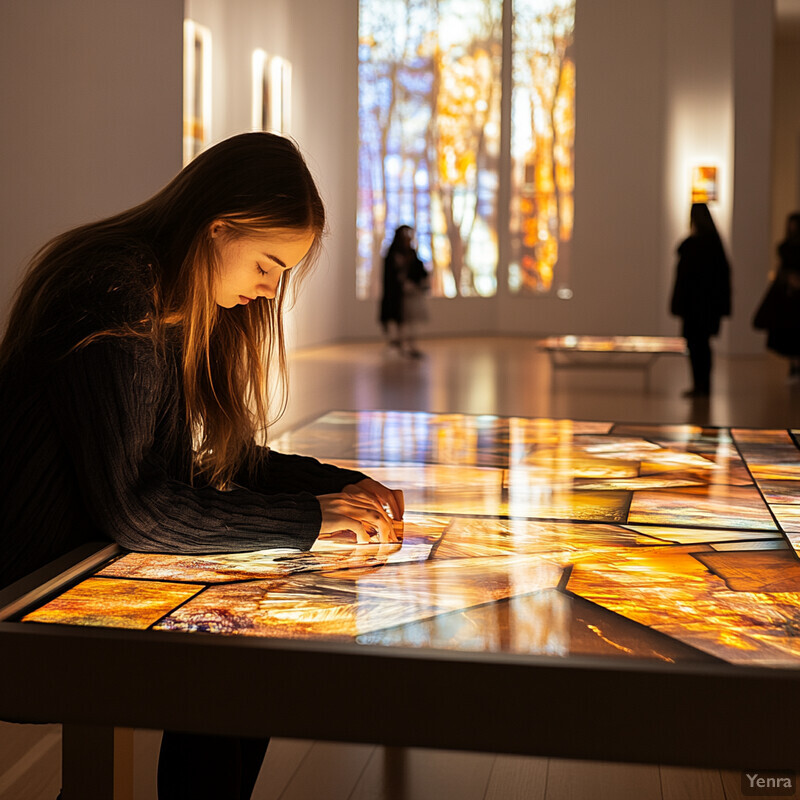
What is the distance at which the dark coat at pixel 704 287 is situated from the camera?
32.4ft

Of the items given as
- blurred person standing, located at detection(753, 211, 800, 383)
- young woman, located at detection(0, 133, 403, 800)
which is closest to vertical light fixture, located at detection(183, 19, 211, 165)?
blurred person standing, located at detection(753, 211, 800, 383)

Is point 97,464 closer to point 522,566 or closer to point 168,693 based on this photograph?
point 168,693

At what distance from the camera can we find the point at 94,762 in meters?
1.37

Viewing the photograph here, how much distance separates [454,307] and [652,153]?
3.92 m

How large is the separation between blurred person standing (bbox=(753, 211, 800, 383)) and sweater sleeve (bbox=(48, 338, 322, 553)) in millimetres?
10175

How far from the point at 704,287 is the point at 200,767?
8.88 m

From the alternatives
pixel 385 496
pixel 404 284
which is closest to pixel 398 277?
pixel 404 284

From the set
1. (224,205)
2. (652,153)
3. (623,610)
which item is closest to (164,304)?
(224,205)

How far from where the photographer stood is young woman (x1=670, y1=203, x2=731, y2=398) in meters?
9.80

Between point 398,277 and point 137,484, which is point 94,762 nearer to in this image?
point 137,484

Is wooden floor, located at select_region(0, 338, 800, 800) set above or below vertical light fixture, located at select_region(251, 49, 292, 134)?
below

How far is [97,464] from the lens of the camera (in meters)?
1.54

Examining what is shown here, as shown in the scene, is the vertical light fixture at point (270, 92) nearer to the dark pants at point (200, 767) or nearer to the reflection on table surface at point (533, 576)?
the reflection on table surface at point (533, 576)

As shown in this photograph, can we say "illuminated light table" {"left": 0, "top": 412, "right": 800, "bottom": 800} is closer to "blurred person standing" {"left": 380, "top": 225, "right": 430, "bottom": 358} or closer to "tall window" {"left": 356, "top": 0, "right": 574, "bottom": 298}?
"blurred person standing" {"left": 380, "top": 225, "right": 430, "bottom": 358}
